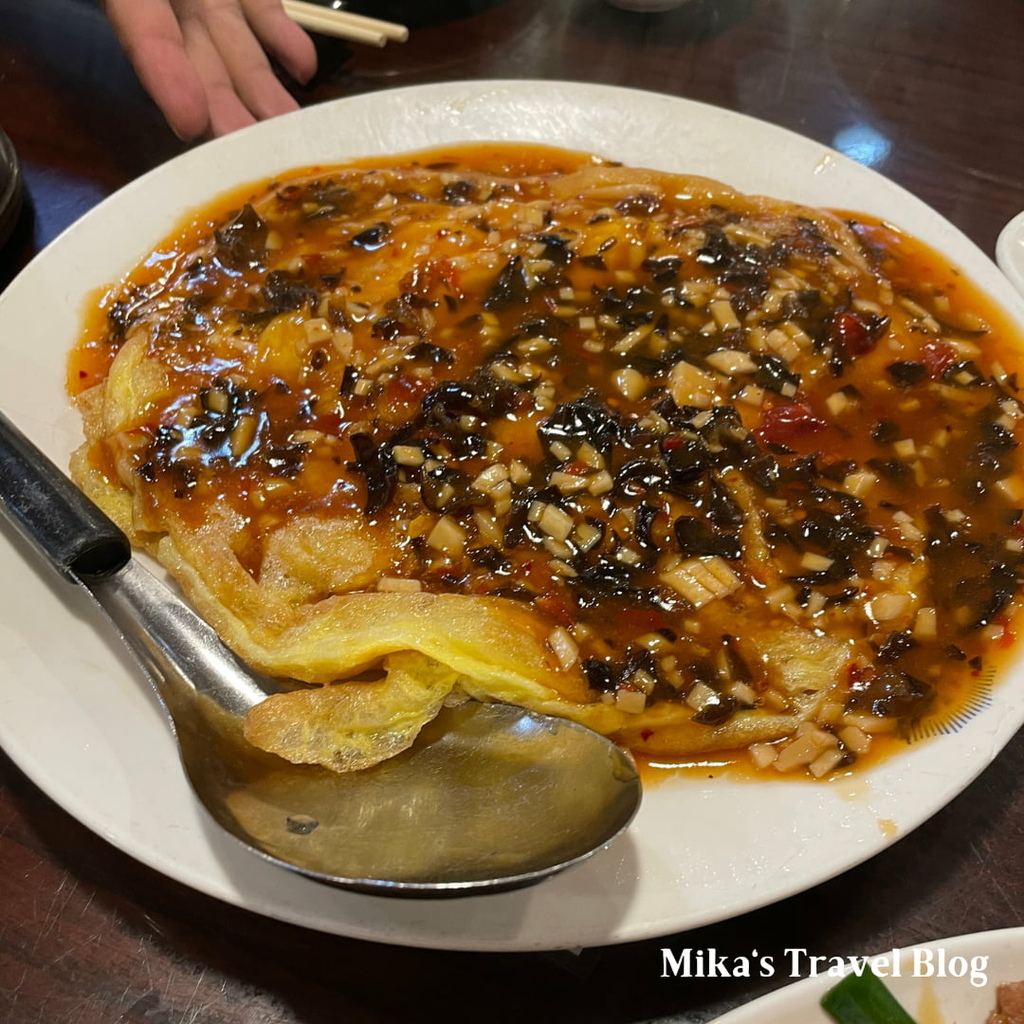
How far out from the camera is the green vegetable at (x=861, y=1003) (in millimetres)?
1879

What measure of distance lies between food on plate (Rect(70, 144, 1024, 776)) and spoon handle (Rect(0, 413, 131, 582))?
0.21 m

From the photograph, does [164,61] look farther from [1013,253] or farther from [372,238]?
[1013,253]

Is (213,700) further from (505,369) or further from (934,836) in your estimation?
(934,836)

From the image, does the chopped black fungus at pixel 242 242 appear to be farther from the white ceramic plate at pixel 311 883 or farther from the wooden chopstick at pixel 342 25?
the wooden chopstick at pixel 342 25

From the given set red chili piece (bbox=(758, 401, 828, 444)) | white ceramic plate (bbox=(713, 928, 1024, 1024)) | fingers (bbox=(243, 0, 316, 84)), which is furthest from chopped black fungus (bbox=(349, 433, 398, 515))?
fingers (bbox=(243, 0, 316, 84))

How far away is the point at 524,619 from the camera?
2.29 meters

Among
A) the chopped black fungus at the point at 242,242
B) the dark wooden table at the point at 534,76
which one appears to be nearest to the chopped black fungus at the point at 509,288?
the chopped black fungus at the point at 242,242

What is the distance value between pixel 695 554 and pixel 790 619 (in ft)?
1.10

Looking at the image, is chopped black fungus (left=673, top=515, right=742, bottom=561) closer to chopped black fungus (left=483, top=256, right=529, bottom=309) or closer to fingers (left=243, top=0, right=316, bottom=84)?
chopped black fungus (left=483, top=256, right=529, bottom=309)

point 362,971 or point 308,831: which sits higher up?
point 308,831

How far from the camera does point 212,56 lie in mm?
4316

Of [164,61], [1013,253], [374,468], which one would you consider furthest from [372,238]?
[1013,253]

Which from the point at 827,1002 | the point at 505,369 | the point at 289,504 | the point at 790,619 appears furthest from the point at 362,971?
the point at 505,369

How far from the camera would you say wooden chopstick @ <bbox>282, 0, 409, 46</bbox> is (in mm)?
4617
